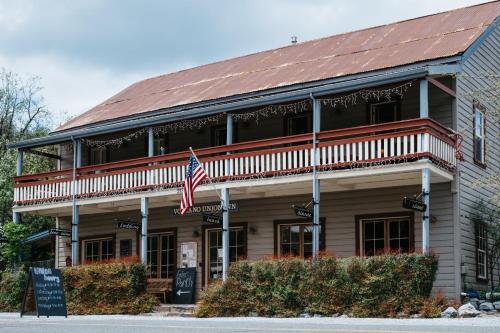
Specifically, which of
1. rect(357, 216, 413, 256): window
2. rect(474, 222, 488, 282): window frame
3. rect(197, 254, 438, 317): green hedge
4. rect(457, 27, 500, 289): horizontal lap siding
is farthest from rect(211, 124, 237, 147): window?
rect(474, 222, 488, 282): window frame

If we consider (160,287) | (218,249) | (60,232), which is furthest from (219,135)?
(60,232)

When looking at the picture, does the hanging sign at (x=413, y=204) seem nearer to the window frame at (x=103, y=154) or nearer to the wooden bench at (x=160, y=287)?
the wooden bench at (x=160, y=287)

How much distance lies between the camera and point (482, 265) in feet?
78.2

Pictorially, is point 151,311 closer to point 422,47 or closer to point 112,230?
point 112,230

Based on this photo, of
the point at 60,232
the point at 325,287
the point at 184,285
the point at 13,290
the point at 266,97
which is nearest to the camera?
the point at 325,287

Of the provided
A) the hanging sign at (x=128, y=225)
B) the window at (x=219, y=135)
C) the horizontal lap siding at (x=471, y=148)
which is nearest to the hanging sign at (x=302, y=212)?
the horizontal lap siding at (x=471, y=148)

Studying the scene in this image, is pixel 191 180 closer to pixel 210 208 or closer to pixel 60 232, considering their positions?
pixel 210 208

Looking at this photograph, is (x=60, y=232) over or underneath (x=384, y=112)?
underneath

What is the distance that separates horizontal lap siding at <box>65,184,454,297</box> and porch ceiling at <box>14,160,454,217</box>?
0.41 m

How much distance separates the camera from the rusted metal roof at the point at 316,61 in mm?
24073

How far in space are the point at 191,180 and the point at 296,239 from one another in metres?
3.99

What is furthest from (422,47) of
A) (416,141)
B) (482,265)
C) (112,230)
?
Answer: (112,230)

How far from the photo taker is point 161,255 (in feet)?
92.5

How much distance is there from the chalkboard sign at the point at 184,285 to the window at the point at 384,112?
748 cm
